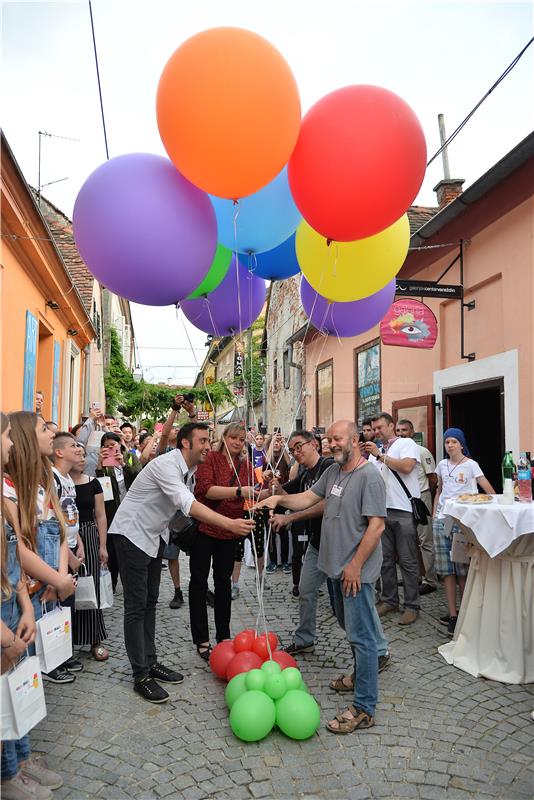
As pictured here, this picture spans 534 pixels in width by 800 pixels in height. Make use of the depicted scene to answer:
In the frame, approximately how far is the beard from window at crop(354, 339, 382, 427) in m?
6.76

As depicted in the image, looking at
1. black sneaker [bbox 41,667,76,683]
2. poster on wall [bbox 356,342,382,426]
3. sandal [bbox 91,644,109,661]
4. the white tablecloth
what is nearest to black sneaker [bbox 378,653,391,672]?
the white tablecloth

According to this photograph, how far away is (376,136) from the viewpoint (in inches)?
114

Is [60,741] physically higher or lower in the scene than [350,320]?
lower

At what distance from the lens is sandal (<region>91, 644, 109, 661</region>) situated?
13.1 feet

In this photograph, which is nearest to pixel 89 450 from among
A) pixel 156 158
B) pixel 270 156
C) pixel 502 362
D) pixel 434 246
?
pixel 156 158

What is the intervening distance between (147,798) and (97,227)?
2.89 meters

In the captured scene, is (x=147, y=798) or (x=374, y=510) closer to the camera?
(x=147, y=798)

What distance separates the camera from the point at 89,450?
5758 millimetres

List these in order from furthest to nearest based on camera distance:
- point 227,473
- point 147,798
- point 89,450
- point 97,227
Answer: point 89,450
point 227,473
point 97,227
point 147,798

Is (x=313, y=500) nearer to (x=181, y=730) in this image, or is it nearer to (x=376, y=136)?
(x=181, y=730)

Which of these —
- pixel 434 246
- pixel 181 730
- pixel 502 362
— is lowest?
pixel 181 730

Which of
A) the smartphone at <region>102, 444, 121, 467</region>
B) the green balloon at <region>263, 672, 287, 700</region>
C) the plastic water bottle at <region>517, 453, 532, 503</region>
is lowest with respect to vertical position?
the green balloon at <region>263, 672, 287, 700</region>

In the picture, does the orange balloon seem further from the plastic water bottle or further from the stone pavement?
the stone pavement


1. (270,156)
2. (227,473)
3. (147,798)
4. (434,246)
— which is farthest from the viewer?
(434,246)
